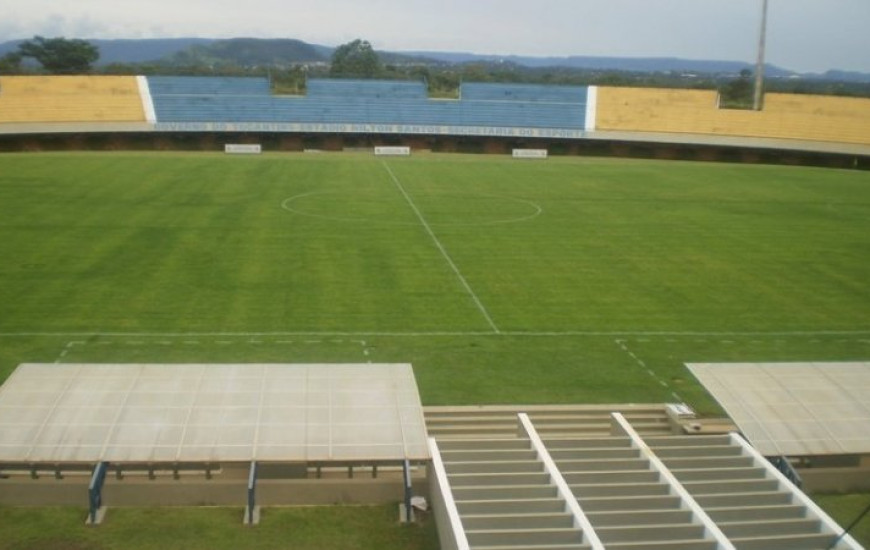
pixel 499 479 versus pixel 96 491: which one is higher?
pixel 499 479

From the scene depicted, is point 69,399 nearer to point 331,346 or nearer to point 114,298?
point 331,346

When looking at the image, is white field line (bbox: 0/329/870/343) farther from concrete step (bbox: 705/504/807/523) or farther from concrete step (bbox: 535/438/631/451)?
concrete step (bbox: 705/504/807/523)

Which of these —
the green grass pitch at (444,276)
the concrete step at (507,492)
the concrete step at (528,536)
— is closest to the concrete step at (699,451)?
the concrete step at (507,492)

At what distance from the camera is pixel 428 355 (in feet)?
69.2

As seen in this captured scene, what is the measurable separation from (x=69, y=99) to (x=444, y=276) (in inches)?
1725

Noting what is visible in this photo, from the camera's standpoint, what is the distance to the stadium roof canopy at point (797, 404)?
47.7 ft

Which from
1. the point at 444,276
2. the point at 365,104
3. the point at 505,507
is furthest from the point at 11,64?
the point at 505,507

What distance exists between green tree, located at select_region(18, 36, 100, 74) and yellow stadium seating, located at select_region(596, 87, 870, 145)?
181 feet

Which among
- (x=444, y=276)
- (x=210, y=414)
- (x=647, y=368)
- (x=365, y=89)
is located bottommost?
(x=647, y=368)

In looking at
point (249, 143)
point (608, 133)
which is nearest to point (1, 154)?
point (249, 143)

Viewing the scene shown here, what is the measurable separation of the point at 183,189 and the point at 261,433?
1160 inches

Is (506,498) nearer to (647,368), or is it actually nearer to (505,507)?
(505,507)

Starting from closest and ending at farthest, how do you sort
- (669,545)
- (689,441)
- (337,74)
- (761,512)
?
1. (669,545)
2. (761,512)
3. (689,441)
4. (337,74)

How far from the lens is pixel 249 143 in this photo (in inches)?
2477
